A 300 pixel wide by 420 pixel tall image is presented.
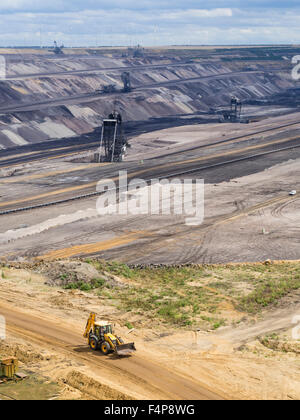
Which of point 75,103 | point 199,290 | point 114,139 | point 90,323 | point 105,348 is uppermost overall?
point 75,103

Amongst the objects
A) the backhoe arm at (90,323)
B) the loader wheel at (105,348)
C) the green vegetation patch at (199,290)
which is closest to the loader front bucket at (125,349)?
the loader wheel at (105,348)

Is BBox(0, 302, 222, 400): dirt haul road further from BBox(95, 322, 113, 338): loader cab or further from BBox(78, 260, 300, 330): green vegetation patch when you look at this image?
BBox(78, 260, 300, 330): green vegetation patch

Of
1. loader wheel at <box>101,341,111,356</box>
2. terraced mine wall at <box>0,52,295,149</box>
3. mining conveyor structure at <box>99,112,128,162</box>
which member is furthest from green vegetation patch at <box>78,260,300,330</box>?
terraced mine wall at <box>0,52,295,149</box>

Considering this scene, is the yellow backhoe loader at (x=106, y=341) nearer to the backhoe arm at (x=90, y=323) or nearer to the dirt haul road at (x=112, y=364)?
the backhoe arm at (x=90, y=323)

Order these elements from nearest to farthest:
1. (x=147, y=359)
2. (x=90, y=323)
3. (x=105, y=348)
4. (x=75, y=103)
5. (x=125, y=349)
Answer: (x=147, y=359) < (x=125, y=349) < (x=105, y=348) < (x=90, y=323) < (x=75, y=103)

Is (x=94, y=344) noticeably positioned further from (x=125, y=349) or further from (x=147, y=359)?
(x=147, y=359)

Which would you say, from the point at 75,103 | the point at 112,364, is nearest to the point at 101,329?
the point at 112,364
